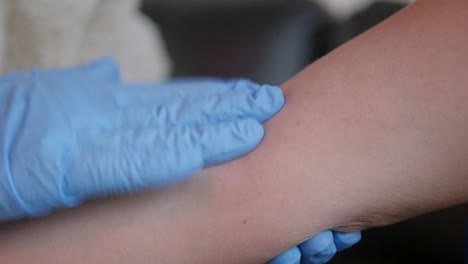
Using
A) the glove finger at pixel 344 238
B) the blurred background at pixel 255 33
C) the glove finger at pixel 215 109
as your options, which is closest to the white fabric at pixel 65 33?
the blurred background at pixel 255 33

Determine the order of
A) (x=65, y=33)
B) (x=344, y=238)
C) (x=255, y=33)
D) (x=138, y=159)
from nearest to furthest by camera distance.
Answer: (x=138, y=159) < (x=344, y=238) < (x=65, y=33) < (x=255, y=33)

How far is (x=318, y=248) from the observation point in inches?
25.2


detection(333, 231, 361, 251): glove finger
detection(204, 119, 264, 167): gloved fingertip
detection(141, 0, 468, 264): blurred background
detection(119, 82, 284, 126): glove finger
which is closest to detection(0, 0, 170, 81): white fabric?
detection(141, 0, 468, 264): blurred background

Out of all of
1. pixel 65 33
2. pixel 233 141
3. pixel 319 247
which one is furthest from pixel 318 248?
pixel 65 33

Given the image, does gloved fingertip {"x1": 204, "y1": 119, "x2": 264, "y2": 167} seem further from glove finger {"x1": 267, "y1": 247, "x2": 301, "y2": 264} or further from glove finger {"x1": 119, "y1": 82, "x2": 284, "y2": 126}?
glove finger {"x1": 267, "y1": 247, "x2": 301, "y2": 264}

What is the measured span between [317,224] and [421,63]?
0.21m

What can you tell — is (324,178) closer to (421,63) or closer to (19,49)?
(421,63)

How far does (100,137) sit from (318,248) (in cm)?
29

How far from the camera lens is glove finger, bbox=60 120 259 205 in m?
0.55

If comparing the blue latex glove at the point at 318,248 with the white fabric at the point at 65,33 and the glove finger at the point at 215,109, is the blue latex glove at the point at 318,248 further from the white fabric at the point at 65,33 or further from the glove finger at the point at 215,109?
the white fabric at the point at 65,33

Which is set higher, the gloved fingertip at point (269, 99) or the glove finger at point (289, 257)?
the gloved fingertip at point (269, 99)

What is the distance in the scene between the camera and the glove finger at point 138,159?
55 cm

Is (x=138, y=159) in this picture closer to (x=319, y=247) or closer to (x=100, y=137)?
(x=100, y=137)

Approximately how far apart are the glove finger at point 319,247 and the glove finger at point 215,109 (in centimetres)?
16
